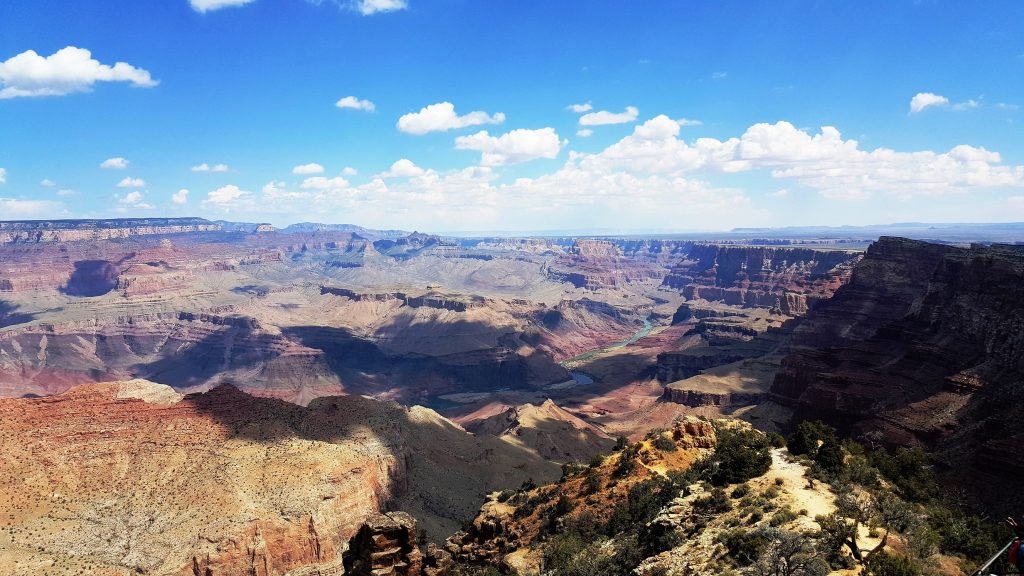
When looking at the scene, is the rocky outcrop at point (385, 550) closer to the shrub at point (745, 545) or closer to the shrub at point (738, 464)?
the shrub at point (745, 545)

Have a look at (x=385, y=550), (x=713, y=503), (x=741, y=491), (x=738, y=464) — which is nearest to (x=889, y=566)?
(x=713, y=503)

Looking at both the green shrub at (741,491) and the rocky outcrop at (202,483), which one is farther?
the rocky outcrop at (202,483)

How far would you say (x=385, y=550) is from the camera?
111 ft

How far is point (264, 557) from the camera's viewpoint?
5869 cm

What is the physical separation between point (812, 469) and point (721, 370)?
13146 centimetres

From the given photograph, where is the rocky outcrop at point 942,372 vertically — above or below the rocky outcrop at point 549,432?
above

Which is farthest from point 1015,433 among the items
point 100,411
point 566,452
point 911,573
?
point 100,411

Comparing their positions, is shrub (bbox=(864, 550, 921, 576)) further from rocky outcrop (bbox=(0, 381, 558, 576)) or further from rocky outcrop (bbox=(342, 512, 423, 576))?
rocky outcrop (bbox=(0, 381, 558, 576))

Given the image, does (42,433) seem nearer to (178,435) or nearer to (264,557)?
(178,435)

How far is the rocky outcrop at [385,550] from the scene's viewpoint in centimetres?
3350

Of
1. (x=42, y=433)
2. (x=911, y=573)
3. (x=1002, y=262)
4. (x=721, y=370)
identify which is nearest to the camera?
(x=911, y=573)

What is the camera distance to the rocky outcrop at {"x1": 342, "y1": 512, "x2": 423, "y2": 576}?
33500mm

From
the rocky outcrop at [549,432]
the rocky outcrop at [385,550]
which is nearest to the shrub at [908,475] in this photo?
the rocky outcrop at [385,550]

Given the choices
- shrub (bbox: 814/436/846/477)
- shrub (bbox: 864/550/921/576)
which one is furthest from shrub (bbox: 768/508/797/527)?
shrub (bbox: 814/436/846/477)
